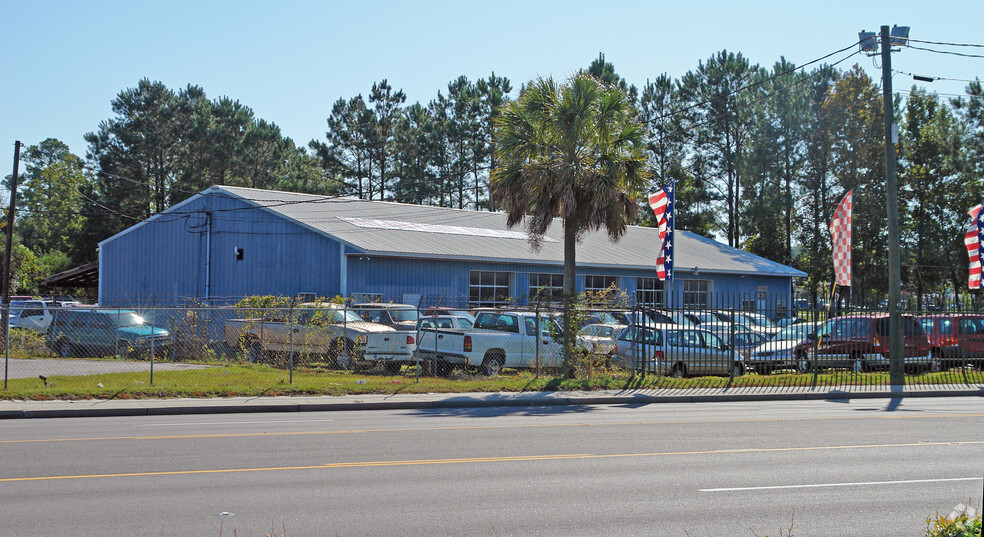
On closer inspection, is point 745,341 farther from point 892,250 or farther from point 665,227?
point 892,250

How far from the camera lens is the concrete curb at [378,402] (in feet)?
50.2

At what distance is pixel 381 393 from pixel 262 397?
2487 mm

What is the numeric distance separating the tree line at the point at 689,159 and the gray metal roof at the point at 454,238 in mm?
12567

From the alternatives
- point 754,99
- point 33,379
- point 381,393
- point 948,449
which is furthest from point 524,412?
point 754,99

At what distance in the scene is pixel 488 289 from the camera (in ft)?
117

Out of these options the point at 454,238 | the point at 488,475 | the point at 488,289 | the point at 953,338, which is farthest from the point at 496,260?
the point at 488,475

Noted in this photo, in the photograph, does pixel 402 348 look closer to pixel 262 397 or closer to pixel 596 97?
pixel 262 397

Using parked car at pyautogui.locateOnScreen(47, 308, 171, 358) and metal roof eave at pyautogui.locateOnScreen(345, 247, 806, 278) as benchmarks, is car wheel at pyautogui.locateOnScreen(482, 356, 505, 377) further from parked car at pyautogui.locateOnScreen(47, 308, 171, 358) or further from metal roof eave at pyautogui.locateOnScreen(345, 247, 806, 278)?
metal roof eave at pyautogui.locateOnScreen(345, 247, 806, 278)

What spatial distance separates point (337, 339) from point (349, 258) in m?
10.3

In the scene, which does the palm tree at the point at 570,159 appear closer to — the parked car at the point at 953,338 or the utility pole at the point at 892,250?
the utility pole at the point at 892,250

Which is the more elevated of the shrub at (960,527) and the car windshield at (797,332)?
the car windshield at (797,332)

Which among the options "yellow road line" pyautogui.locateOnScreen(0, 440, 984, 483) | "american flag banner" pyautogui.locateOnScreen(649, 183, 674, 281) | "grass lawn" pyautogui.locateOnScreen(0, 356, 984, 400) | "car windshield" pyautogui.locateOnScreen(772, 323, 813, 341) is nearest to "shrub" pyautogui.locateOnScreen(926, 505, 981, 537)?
"yellow road line" pyautogui.locateOnScreen(0, 440, 984, 483)

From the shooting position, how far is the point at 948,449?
1071 centimetres

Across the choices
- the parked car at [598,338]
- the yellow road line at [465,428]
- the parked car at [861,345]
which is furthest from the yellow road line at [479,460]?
the parked car at [861,345]
